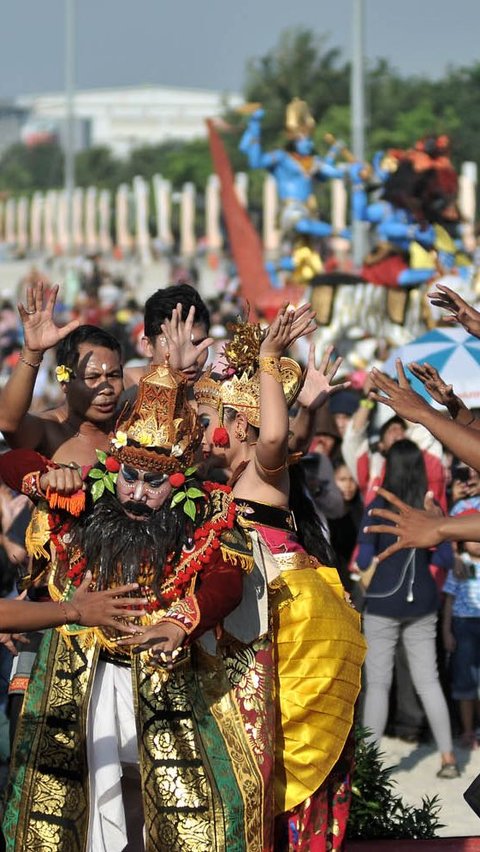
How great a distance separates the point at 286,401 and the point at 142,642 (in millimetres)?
1178

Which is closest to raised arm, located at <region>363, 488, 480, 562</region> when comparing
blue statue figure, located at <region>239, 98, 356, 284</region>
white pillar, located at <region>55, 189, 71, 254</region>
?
blue statue figure, located at <region>239, 98, 356, 284</region>

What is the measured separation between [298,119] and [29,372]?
1280cm

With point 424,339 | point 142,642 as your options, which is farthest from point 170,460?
point 424,339

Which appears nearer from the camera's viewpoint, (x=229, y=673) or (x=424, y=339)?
(x=229, y=673)

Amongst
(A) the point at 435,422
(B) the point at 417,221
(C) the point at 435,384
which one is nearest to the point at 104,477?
(A) the point at 435,422

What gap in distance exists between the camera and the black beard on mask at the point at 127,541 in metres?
4.58

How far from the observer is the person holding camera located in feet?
26.7

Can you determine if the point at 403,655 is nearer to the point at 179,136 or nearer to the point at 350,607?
the point at 350,607

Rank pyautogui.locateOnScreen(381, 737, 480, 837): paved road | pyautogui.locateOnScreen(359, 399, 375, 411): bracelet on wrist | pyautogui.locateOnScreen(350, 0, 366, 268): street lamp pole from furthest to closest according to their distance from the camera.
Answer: pyautogui.locateOnScreen(350, 0, 366, 268): street lamp pole
pyautogui.locateOnScreen(359, 399, 375, 411): bracelet on wrist
pyautogui.locateOnScreen(381, 737, 480, 837): paved road

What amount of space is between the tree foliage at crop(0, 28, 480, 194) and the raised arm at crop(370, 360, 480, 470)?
46664 mm

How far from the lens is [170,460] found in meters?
4.63

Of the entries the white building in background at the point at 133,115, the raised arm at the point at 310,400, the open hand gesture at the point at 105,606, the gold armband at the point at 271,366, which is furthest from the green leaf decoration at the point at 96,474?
the white building in background at the point at 133,115

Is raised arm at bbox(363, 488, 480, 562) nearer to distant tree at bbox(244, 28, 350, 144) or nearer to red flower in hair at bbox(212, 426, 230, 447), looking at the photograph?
red flower in hair at bbox(212, 426, 230, 447)

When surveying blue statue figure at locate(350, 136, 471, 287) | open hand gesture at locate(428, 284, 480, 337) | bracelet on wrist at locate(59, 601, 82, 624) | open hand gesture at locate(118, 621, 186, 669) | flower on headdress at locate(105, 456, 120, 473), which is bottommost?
open hand gesture at locate(118, 621, 186, 669)
